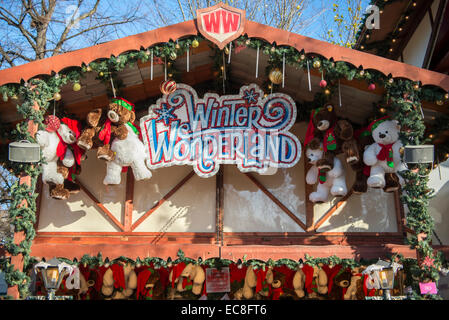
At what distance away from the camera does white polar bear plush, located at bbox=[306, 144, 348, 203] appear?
9.11 m

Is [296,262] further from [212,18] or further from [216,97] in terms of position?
[212,18]

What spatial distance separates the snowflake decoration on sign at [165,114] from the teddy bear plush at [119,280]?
2844 millimetres

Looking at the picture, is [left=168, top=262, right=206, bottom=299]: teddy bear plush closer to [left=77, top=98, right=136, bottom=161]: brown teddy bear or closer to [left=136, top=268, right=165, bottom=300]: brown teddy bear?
[left=136, top=268, right=165, bottom=300]: brown teddy bear

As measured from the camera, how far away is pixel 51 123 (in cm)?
861

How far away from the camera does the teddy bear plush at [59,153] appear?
8.62m

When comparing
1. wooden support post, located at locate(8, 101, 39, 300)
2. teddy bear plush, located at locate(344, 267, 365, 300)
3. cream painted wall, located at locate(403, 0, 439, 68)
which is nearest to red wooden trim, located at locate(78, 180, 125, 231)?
wooden support post, located at locate(8, 101, 39, 300)

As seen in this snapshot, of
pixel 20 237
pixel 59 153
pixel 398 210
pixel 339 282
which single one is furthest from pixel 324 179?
pixel 20 237

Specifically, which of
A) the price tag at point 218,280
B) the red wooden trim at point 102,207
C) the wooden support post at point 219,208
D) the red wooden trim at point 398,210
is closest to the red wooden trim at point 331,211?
the red wooden trim at point 398,210

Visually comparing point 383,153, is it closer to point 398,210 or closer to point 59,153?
point 398,210

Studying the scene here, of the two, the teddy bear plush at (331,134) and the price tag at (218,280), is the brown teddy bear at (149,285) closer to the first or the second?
the price tag at (218,280)

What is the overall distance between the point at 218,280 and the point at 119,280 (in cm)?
188
